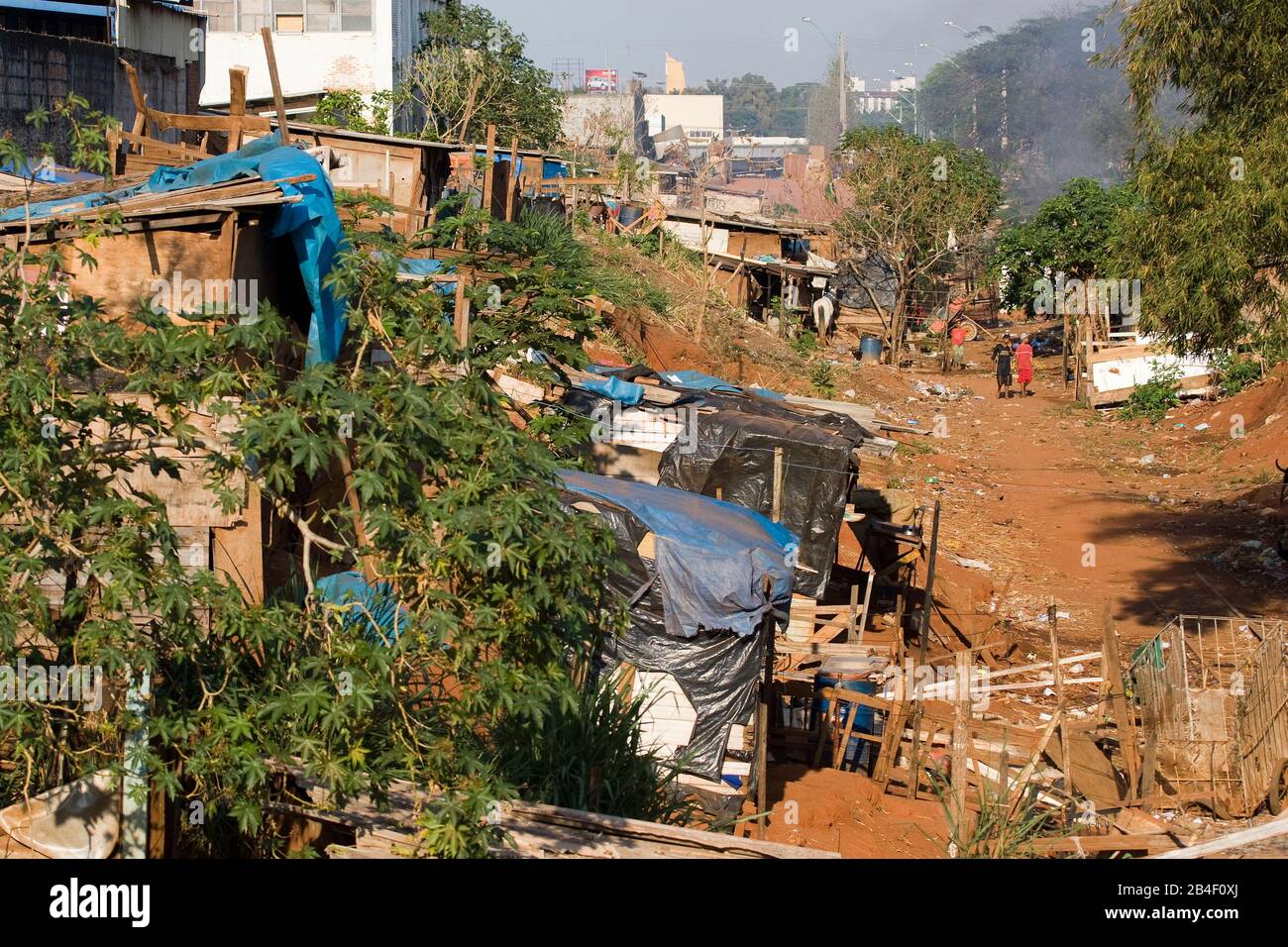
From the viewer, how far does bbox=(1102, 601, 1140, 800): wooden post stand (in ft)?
29.0

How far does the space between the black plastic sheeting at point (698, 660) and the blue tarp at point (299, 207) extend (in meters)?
1.98

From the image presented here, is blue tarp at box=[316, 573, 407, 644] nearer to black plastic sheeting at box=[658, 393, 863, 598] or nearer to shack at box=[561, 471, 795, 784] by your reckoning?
shack at box=[561, 471, 795, 784]

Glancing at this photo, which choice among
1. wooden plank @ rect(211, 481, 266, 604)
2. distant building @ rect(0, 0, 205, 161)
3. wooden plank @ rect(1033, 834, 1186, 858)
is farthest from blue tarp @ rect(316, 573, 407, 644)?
distant building @ rect(0, 0, 205, 161)

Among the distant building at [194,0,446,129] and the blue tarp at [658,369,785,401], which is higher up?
the distant building at [194,0,446,129]

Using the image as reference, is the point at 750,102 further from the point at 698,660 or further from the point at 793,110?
the point at 698,660

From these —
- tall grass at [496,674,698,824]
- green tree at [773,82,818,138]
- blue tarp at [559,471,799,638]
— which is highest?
green tree at [773,82,818,138]

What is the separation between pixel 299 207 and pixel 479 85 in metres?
18.4

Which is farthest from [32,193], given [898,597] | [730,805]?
[898,597]

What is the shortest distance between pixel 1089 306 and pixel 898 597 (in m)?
16.7

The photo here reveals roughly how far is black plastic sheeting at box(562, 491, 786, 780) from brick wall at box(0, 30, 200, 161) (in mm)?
11182

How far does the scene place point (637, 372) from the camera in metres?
12.5

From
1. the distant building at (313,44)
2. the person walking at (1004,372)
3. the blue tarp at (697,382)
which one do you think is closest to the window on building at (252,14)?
the distant building at (313,44)

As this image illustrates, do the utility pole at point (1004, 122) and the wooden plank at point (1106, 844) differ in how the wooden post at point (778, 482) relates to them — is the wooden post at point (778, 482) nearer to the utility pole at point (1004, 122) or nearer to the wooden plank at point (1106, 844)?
the wooden plank at point (1106, 844)

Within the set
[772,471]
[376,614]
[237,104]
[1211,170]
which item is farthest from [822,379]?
[376,614]
